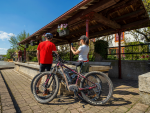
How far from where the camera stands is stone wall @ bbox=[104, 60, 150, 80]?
535cm

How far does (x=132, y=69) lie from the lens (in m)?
5.69

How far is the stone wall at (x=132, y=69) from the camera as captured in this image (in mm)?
5352

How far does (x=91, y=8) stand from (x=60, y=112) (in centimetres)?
349

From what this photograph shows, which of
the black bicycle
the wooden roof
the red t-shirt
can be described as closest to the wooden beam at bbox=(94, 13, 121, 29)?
the wooden roof

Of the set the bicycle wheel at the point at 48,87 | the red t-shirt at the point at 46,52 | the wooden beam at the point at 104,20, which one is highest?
the wooden beam at the point at 104,20

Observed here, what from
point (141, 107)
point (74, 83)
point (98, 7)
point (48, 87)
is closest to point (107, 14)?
point (98, 7)

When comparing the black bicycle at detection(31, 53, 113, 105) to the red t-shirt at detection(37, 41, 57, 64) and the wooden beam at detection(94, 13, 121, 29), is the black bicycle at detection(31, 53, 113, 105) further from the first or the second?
the wooden beam at detection(94, 13, 121, 29)

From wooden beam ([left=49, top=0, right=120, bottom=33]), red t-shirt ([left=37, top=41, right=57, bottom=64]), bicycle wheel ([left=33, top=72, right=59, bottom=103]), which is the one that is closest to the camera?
bicycle wheel ([left=33, top=72, right=59, bottom=103])

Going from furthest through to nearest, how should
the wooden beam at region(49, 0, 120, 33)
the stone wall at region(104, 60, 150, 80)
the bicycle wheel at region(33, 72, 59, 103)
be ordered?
the stone wall at region(104, 60, 150, 80), the wooden beam at region(49, 0, 120, 33), the bicycle wheel at region(33, 72, 59, 103)

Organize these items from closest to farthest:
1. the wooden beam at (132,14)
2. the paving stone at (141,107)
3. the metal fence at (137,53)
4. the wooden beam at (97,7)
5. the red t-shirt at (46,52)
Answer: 1. the paving stone at (141,107)
2. the red t-shirt at (46,52)
3. the wooden beam at (97,7)
4. the wooden beam at (132,14)
5. the metal fence at (137,53)

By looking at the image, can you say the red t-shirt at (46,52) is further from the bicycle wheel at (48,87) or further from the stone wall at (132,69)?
the stone wall at (132,69)

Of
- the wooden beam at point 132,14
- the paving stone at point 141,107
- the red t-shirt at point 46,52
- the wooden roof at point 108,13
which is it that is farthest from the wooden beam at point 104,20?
the paving stone at point 141,107

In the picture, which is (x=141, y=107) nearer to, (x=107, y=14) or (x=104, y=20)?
(x=104, y=20)

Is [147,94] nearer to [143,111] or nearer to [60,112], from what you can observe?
[143,111]
